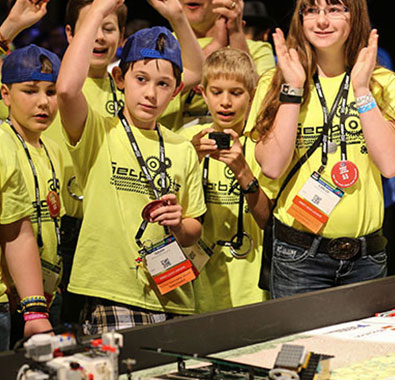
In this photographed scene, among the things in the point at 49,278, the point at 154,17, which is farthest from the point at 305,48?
the point at 154,17

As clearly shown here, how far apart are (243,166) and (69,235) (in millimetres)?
877

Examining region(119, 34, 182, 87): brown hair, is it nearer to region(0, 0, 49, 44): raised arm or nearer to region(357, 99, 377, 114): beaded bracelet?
region(0, 0, 49, 44): raised arm

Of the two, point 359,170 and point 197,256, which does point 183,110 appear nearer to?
point 197,256

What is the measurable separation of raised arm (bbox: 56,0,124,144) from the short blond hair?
694mm

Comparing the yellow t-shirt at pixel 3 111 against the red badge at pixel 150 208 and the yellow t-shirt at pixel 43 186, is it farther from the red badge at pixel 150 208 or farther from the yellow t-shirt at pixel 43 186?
the red badge at pixel 150 208

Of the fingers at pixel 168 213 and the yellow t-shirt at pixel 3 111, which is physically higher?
the yellow t-shirt at pixel 3 111

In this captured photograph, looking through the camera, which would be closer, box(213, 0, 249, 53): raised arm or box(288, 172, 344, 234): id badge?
box(288, 172, 344, 234): id badge

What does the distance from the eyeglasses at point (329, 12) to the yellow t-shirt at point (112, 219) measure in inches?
31.2

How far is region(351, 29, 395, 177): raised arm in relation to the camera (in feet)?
9.43

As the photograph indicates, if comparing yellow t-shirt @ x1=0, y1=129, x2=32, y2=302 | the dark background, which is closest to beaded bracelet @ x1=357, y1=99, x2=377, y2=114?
yellow t-shirt @ x1=0, y1=129, x2=32, y2=302

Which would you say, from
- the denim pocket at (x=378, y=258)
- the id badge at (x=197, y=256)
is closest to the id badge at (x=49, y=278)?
the id badge at (x=197, y=256)

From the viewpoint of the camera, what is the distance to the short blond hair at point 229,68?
338cm

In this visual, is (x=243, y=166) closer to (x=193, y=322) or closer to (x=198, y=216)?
(x=198, y=216)

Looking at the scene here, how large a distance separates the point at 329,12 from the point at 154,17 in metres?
3.96
